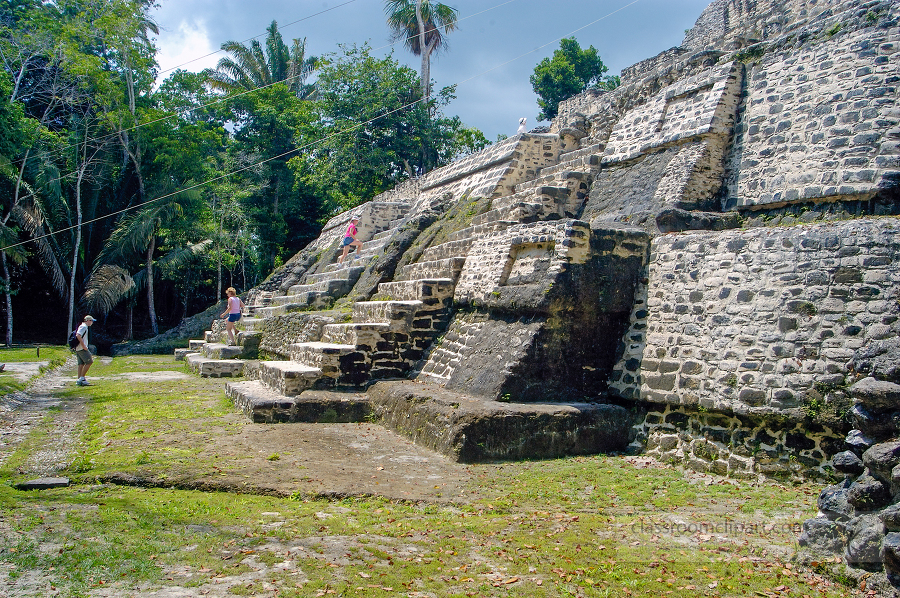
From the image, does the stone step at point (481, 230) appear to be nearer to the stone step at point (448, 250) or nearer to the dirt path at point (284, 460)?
the stone step at point (448, 250)

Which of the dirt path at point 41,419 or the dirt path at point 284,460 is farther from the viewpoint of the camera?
the dirt path at point 41,419

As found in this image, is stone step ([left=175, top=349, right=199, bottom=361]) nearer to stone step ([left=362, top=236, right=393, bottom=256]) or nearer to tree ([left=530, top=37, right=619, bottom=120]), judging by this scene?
stone step ([left=362, top=236, right=393, bottom=256])

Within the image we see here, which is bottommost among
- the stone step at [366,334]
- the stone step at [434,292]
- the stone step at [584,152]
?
the stone step at [366,334]

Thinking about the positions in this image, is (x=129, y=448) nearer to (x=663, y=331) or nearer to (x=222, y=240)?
(x=663, y=331)

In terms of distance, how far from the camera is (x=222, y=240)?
82.9 feet

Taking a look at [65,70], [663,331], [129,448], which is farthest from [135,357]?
[663,331]

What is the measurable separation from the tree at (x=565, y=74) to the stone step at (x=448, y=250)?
2193cm

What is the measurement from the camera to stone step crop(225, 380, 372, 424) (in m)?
7.71

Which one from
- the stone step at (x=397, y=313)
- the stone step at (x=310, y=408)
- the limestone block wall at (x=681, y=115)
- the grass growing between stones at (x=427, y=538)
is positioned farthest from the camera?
the limestone block wall at (x=681, y=115)

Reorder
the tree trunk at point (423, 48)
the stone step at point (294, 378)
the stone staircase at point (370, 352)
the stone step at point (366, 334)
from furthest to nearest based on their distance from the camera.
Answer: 1. the tree trunk at point (423, 48)
2. the stone step at point (366, 334)
3. the stone staircase at point (370, 352)
4. the stone step at point (294, 378)

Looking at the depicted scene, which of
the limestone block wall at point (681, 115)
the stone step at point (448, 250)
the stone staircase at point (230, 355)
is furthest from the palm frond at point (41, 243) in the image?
the limestone block wall at point (681, 115)

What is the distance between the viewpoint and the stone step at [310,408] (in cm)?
771

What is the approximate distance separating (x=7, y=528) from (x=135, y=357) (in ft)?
52.1

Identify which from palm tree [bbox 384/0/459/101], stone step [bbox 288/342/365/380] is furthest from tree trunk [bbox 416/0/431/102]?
stone step [bbox 288/342/365/380]
